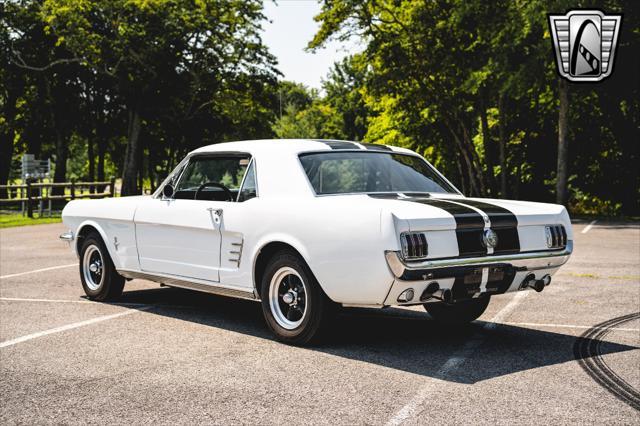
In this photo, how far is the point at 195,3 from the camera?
36.0 meters

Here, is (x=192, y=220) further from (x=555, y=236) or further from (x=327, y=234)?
(x=555, y=236)

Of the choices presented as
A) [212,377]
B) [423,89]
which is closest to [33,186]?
[423,89]

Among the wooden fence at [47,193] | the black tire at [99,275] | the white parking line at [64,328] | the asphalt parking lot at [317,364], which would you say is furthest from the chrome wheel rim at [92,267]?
the wooden fence at [47,193]

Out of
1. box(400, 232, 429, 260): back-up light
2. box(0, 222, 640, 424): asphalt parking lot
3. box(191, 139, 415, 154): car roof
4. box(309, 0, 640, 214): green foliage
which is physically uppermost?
box(309, 0, 640, 214): green foliage

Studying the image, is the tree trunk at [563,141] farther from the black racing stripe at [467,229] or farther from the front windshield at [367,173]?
the black racing stripe at [467,229]

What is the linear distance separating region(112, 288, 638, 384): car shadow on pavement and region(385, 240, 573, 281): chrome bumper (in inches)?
25.9

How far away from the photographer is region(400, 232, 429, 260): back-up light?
5.38m

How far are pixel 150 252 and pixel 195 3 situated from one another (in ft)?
99.3

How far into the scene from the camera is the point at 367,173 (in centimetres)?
667

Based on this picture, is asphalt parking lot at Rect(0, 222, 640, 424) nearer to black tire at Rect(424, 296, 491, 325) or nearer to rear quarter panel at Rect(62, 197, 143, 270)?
black tire at Rect(424, 296, 491, 325)

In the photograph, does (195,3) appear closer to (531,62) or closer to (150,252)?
(531,62)

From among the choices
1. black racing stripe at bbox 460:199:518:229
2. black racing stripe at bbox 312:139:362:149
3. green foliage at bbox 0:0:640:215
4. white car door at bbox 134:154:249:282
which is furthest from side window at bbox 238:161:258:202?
green foliage at bbox 0:0:640:215

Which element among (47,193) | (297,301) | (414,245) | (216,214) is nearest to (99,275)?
(216,214)

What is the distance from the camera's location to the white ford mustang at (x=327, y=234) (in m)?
5.53
